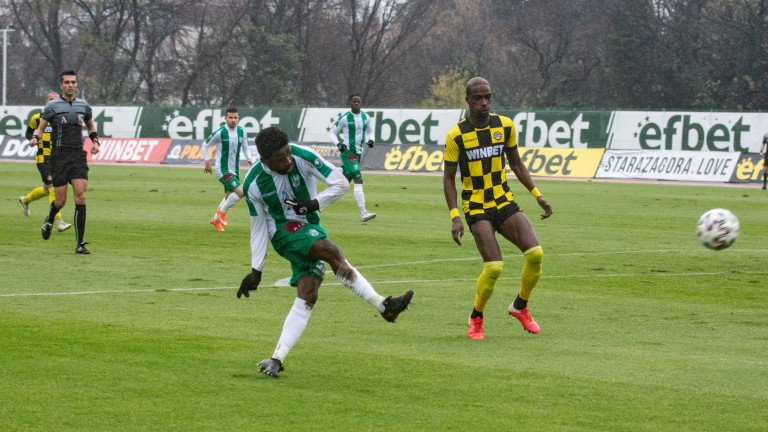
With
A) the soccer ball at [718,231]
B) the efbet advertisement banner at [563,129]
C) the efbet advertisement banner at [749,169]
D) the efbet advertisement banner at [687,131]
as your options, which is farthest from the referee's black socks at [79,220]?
the efbet advertisement banner at [687,131]

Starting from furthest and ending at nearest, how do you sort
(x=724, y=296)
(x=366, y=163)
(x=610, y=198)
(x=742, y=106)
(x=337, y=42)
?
(x=337, y=42)
(x=742, y=106)
(x=366, y=163)
(x=610, y=198)
(x=724, y=296)

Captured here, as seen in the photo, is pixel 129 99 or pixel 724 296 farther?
pixel 129 99

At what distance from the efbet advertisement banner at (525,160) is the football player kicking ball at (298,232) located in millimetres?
29572

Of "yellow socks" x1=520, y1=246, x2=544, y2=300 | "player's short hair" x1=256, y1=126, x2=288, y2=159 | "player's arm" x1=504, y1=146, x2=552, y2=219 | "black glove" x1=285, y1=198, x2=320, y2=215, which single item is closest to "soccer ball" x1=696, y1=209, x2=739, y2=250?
"player's arm" x1=504, y1=146, x2=552, y2=219

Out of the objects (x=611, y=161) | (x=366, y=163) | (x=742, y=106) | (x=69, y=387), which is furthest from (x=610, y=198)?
(x=742, y=106)

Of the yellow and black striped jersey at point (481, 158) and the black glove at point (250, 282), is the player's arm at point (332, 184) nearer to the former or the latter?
the black glove at point (250, 282)

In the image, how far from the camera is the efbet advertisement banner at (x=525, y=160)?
1483 inches

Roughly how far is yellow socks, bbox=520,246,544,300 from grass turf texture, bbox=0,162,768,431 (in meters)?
0.40

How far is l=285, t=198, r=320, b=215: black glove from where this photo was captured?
7.05m

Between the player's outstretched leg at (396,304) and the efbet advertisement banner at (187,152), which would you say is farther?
the efbet advertisement banner at (187,152)

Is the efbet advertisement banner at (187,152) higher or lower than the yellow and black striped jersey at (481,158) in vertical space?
lower

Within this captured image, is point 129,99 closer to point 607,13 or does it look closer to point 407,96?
point 407,96

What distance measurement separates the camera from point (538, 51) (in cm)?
6544

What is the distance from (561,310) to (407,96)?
62.1 meters
